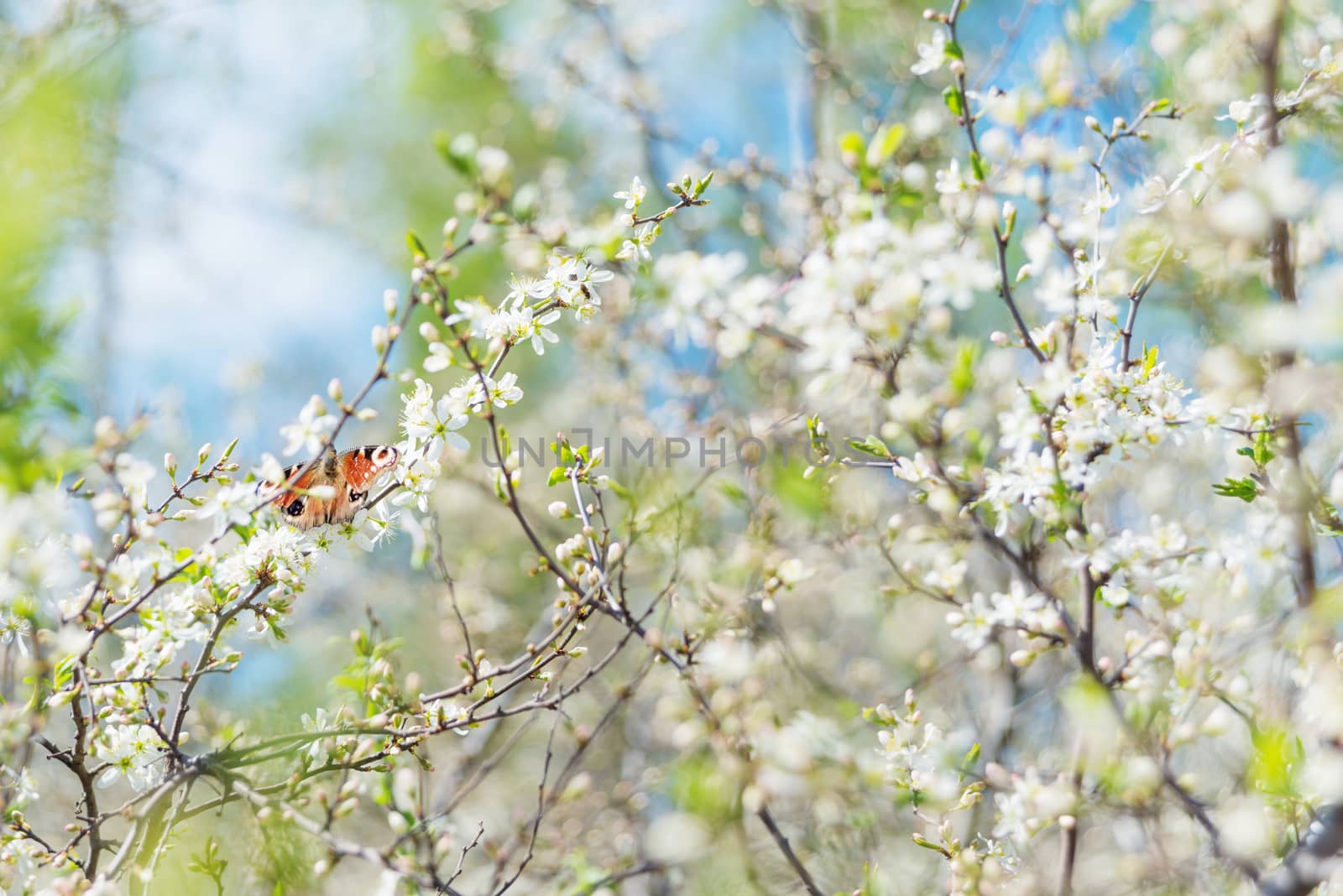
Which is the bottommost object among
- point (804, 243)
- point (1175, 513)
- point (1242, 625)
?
point (1242, 625)

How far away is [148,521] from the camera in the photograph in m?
1.45

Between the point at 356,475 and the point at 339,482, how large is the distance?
0.15 metres

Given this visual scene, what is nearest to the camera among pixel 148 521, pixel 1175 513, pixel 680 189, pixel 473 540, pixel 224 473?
pixel 148 521

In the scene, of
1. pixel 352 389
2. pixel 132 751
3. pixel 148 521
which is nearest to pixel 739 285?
pixel 148 521

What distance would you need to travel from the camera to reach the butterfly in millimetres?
1921

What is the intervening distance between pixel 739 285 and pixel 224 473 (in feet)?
3.86

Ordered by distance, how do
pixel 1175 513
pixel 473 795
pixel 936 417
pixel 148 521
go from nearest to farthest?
pixel 936 417
pixel 148 521
pixel 1175 513
pixel 473 795

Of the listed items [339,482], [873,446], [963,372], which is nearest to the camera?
[963,372]

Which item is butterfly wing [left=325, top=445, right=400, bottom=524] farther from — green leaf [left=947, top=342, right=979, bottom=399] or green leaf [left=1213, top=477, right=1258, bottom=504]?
green leaf [left=1213, top=477, right=1258, bottom=504]

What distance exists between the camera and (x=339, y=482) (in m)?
2.07

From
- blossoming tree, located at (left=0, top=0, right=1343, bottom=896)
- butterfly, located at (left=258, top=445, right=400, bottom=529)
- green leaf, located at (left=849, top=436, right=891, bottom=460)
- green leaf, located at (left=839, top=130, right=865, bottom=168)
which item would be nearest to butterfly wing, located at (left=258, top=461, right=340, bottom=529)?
butterfly, located at (left=258, top=445, right=400, bottom=529)

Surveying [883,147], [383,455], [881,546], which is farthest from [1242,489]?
[383,455]

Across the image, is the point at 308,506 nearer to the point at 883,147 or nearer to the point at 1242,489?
the point at 883,147

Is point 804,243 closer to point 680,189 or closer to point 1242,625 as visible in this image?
point 680,189
